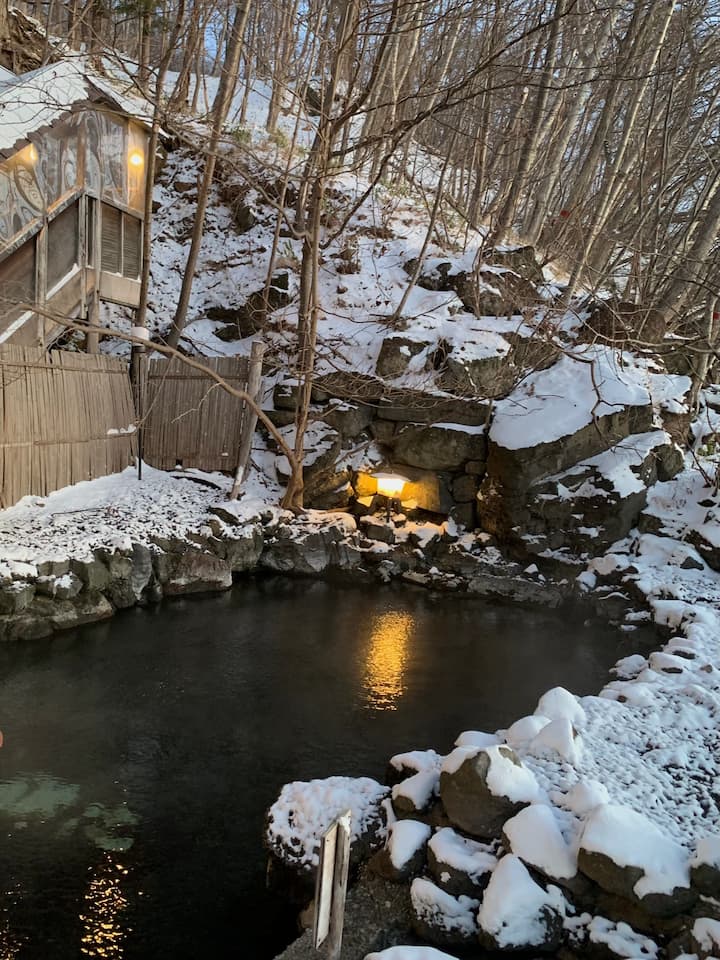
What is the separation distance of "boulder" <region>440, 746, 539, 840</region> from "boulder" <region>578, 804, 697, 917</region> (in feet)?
1.34

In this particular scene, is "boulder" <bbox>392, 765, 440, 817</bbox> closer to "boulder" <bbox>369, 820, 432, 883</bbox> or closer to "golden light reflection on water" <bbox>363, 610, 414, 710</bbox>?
"boulder" <bbox>369, 820, 432, 883</bbox>

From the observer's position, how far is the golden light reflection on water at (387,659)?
609cm

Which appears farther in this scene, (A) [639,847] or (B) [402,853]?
(B) [402,853]

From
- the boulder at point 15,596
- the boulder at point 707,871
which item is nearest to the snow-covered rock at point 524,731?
the boulder at point 707,871

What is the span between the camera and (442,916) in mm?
2982

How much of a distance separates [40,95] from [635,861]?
35.1 ft

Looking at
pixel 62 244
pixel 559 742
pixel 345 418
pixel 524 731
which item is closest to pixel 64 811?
pixel 524 731

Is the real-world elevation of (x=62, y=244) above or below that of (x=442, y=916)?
above

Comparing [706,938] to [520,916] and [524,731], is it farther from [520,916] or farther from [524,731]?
[524,731]

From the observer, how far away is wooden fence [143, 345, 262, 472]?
10.0m

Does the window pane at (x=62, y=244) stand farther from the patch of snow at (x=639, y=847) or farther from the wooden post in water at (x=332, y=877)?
the patch of snow at (x=639, y=847)

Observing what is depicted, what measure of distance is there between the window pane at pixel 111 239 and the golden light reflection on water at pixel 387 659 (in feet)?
23.9

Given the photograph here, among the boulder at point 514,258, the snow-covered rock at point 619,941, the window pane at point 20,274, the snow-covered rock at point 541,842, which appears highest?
the boulder at point 514,258

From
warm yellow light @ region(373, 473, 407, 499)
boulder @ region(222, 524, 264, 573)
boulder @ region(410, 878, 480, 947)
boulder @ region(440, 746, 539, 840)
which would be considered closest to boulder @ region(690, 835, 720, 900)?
boulder @ region(440, 746, 539, 840)
